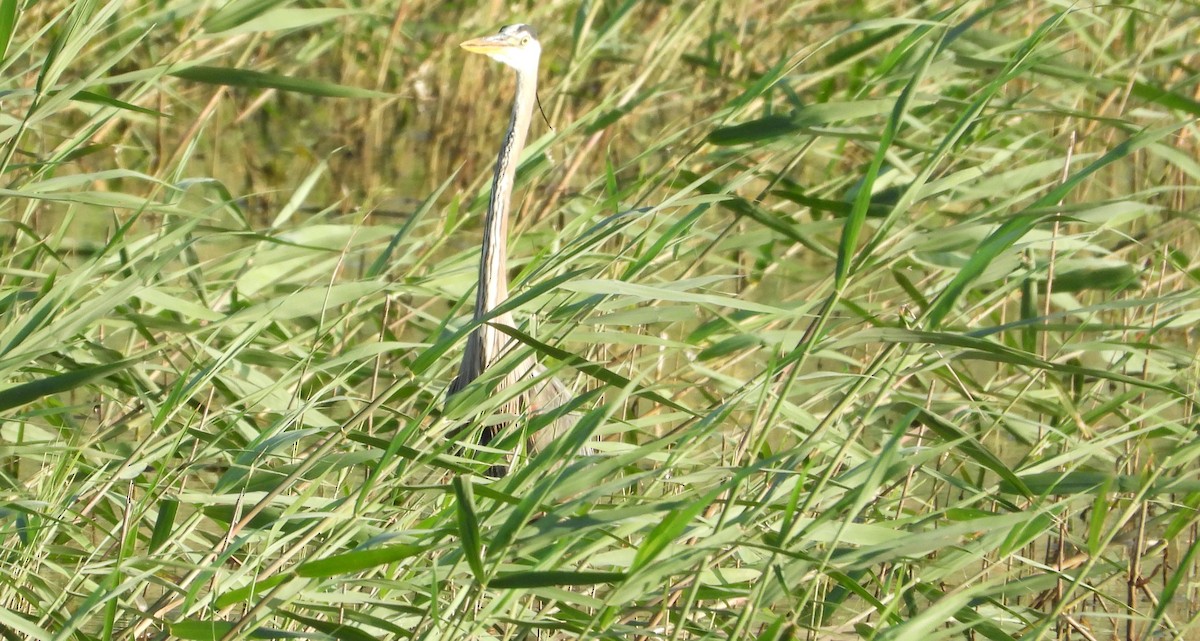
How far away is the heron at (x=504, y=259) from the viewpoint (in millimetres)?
3043

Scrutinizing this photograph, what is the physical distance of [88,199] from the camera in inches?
96.3

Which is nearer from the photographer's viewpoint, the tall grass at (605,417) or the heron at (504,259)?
the tall grass at (605,417)

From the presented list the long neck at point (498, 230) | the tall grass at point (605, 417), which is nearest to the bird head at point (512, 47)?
the tall grass at point (605, 417)

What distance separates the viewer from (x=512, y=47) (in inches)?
139

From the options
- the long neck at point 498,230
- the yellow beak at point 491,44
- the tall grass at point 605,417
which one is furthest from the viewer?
the yellow beak at point 491,44

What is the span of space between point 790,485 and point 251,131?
18.8 feet

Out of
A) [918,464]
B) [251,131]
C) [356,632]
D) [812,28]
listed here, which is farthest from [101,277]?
[251,131]

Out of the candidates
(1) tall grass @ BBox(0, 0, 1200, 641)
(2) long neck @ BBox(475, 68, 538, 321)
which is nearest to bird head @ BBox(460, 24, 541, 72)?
(1) tall grass @ BBox(0, 0, 1200, 641)

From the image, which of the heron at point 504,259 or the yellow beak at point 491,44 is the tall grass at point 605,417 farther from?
the yellow beak at point 491,44

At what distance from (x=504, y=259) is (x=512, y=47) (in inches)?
26.3

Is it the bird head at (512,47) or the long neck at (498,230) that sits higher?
the bird head at (512,47)

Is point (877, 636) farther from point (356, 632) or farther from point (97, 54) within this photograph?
point (97, 54)

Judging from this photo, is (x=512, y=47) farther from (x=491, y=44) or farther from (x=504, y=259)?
(x=504, y=259)

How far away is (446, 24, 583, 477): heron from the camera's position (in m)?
3.04
